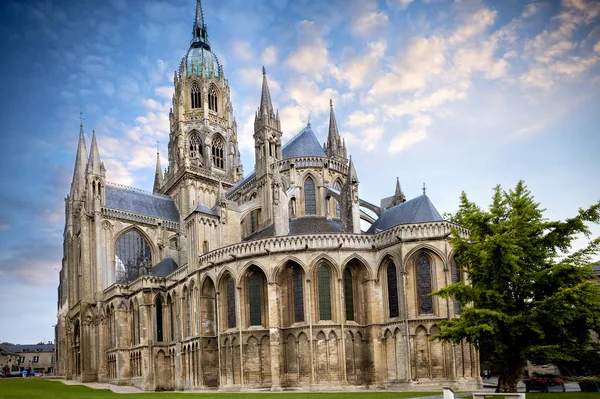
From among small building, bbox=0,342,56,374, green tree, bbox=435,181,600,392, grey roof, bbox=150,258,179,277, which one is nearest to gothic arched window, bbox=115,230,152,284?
grey roof, bbox=150,258,179,277

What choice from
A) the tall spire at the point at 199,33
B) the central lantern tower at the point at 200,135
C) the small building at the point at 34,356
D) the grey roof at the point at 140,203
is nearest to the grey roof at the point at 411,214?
the central lantern tower at the point at 200,135

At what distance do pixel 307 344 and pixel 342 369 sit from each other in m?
2.66

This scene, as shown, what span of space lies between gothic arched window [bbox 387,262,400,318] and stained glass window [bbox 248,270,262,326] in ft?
28.5

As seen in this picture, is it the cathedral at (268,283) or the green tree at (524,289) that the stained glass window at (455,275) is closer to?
the cathedral at (268,283)

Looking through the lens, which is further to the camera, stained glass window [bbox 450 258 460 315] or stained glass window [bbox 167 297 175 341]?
stained glass window [bbox 167 297 175 341]

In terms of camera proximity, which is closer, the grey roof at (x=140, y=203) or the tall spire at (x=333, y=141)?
the tall spire at (x=333, y=141)

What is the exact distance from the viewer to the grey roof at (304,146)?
51.9m

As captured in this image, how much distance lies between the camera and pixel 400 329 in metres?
37.9

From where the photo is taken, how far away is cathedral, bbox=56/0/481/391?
1490 inches

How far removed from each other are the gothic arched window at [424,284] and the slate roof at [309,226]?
27.9 feet

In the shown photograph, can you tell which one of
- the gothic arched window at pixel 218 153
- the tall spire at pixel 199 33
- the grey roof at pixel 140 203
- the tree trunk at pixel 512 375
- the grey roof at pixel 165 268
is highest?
the tall spire at pixel 199 33

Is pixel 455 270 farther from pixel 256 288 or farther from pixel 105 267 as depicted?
pixel 105 267

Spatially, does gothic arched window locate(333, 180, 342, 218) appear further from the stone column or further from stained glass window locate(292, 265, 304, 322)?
the stone column

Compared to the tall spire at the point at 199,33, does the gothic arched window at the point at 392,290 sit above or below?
below
